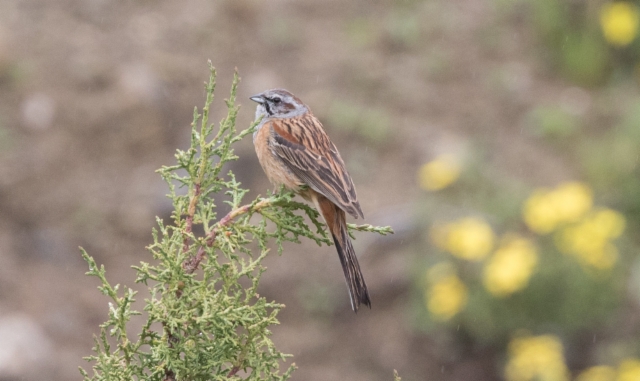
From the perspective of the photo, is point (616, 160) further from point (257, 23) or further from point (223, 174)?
point (257, 23)

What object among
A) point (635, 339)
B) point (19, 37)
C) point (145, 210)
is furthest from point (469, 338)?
point (19, 37)

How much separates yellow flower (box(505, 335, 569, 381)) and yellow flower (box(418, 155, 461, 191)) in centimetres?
195

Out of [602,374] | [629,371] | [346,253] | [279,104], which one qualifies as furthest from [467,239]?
[346,253]

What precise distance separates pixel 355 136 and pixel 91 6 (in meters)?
3.71

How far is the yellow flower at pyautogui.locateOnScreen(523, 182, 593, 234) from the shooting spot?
261 inches

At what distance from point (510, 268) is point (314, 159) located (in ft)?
9.22

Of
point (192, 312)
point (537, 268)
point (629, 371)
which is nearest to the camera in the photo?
point (192, 312)

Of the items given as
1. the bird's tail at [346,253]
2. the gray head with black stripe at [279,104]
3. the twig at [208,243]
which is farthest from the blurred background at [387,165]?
the twig at [208,243]

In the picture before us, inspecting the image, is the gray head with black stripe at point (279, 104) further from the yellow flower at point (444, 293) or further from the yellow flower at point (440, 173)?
the yellow flower at point (440, 173)

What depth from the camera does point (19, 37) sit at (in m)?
9.21

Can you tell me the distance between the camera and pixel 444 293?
6.62 meters

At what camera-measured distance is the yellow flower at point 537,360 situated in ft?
19.5

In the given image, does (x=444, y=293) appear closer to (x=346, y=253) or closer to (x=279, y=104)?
(x=279, y=104)

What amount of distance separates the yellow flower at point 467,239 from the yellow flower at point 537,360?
0.79 metres
